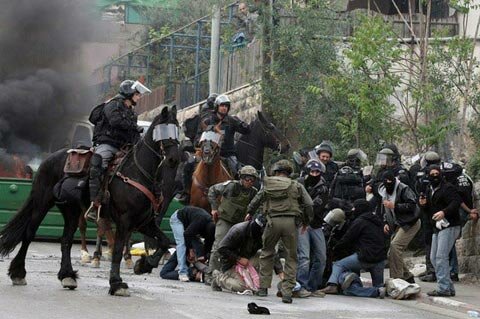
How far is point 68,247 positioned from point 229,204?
8.88 feet

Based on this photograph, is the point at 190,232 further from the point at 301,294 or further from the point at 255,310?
the point at 255,310

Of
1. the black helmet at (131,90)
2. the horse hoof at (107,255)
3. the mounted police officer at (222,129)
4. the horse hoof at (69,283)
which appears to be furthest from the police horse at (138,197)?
the horse hoof at (107,255)

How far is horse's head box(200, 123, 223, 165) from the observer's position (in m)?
19.6

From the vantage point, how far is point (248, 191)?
59.1 ft

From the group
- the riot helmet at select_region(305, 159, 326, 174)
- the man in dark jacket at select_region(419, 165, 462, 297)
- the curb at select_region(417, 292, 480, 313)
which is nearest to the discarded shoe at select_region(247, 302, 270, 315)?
the curb at select_region(417, 292, 480, 313)

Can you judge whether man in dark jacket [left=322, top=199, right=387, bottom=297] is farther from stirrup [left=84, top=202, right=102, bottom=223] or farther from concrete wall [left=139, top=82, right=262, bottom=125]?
concrete wall [left=139, top=82, right=262, bottom=125]

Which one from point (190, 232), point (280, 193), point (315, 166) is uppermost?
point (315, 166)

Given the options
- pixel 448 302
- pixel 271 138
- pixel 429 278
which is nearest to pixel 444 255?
pixel 448 302

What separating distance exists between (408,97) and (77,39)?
303 inches

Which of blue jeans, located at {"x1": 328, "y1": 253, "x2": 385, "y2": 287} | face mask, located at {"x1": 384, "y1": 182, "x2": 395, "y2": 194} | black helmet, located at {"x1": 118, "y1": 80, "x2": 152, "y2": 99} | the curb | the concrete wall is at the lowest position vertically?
the curb

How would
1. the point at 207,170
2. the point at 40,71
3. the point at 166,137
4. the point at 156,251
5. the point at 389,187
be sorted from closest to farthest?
the point at 166,137 → the point at 156,251 → the point at 389,187 → the point at 207,170 → the point at 40,71

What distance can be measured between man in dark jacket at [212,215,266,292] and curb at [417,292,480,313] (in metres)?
2.31

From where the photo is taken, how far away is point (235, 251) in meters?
17.4

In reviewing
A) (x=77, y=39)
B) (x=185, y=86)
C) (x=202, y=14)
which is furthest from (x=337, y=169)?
(x=202, y=14)
